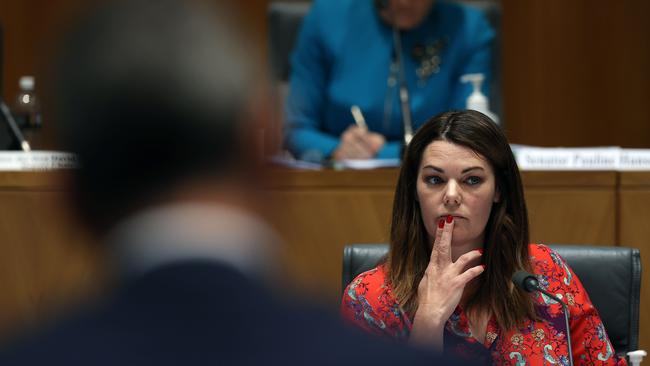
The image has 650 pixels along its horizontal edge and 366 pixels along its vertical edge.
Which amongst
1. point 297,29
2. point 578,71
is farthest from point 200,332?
point 578,71

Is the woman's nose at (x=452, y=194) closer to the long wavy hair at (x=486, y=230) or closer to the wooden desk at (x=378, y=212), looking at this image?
the long wavy hair at (x=486, y=230)

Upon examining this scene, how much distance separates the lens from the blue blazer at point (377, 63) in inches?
128

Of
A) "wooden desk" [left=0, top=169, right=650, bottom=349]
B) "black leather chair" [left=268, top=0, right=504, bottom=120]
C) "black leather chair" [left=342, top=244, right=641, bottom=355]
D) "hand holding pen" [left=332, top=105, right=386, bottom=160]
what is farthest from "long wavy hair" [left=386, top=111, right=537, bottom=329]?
"black leather chair" [left=268, top=0, right=504, bottom=120]

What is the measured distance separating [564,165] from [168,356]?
229 cm

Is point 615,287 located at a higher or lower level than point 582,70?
lower

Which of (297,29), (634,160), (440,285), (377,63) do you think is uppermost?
(297,29)

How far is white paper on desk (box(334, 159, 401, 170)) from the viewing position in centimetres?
269

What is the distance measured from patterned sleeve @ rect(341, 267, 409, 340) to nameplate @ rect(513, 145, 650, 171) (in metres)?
0.90

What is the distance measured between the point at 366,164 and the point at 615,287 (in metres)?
0.97

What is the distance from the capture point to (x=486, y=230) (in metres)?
1.83

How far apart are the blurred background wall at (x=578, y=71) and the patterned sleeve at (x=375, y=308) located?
296 centimetres

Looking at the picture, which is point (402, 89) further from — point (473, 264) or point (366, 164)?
point (473, 264)

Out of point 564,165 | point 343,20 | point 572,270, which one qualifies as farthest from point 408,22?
point 572,270

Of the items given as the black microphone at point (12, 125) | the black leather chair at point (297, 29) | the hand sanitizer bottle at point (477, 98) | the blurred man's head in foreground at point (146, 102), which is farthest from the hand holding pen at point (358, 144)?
the blurred man's head in foreground at point (146, 102)
